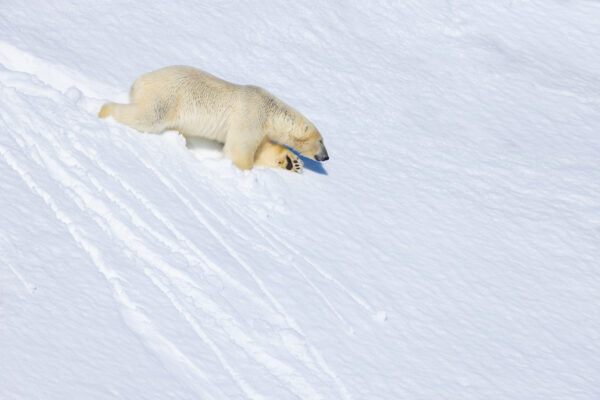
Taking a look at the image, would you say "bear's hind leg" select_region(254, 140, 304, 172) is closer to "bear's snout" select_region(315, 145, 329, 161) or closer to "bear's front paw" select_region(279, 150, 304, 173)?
"bear's front paw" select_region(279, 150, 304, 173)

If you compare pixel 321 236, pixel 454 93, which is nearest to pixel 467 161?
pixel 454 93

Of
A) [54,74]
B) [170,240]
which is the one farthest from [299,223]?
[54,74]

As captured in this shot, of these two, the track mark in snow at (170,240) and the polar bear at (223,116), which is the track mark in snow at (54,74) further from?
the track mark in snow at (170,240)

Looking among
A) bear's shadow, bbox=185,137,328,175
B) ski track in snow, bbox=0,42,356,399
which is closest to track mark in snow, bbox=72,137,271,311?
ski track in snow, bbox=0,42,356,399

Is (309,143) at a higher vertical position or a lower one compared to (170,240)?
higher

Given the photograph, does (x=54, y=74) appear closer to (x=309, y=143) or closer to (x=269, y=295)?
(x=309, y=143)

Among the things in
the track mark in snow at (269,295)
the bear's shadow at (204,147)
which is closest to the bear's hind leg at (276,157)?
the bear's shadow at (204,147)

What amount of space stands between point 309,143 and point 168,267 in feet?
8.76

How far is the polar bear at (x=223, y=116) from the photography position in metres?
6.87

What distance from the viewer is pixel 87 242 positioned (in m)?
5.32

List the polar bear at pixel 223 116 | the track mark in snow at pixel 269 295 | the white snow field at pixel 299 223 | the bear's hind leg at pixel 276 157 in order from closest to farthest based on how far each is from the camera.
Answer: the white snow field at pixel 299 223
the track mark in snow at pixel 269 295
the polar bear at pixel 223 116
the bear's hind leg at pixel 276 157

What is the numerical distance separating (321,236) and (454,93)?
432 cm

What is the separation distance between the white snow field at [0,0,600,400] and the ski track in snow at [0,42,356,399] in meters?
0.02

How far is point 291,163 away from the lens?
743cm
